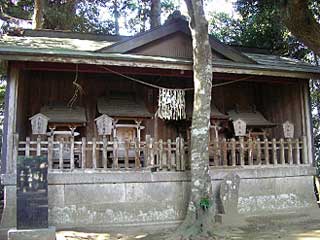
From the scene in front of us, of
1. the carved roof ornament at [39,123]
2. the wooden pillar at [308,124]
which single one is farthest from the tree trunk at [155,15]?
the carved roof ornament at [39,123]

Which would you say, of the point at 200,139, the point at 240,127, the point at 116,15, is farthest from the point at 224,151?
the point at 116,15

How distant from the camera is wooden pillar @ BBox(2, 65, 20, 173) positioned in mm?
9297

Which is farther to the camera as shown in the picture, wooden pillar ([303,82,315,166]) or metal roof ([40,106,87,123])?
wooden pillar ([303,82,315,166])

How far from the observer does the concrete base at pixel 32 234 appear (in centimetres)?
736

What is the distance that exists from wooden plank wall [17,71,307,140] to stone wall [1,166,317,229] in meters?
2.77

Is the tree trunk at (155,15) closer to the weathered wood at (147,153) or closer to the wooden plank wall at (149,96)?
the wooden plank wall at (149,96)

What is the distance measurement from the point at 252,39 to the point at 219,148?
33.2 feet

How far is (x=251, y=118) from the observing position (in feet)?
Answer: 44.0

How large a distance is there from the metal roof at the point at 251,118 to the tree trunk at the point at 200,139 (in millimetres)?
4239

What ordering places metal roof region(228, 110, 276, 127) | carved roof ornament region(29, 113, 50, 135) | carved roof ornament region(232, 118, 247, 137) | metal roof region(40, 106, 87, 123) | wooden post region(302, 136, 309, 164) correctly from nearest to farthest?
carved roof ornament region(29, 113, 50, 135)
metal roof region(40, 106, 87, 123)
wooden post region(302, 136, 309, 164)
carved roof ornament region(232, 118, 247, 137)
metal roof region(228, 110, 276, 127)

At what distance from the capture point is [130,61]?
1012cm

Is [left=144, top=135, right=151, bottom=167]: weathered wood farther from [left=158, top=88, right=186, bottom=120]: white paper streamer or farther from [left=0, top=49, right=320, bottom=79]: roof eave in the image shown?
[left=0, top=49, right=320, bottom=79]: roof eave

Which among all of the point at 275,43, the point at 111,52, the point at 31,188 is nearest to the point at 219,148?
the point at 111,52

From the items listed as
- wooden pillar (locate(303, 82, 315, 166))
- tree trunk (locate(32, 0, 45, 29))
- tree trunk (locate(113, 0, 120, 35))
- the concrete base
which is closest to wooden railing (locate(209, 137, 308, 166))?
wooden pillar (locate(303, 82, 315, 166))
